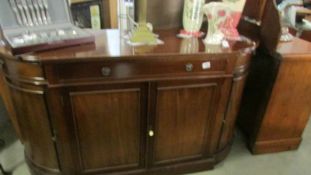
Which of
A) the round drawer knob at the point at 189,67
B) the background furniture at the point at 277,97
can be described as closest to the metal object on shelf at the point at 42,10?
the round drawer knob at the point at 189,67

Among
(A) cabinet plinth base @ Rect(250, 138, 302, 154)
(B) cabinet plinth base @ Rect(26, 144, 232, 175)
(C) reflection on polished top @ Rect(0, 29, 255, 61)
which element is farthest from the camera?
(A) cabinet plinth base @ Rect(250, 138, 302, 154)

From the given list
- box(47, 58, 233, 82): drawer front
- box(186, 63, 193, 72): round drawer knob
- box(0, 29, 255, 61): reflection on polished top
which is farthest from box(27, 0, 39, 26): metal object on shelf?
box(186, 63, 193, 72): round drawer knob

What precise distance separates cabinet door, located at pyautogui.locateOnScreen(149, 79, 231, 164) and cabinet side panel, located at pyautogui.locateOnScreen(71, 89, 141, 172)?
0.42 ft

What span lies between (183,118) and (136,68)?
46 cm

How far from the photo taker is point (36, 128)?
136cm

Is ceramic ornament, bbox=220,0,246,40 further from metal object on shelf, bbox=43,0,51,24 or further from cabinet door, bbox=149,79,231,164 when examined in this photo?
metal object on shelf, bbox=43,0,51,24

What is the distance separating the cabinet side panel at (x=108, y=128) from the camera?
4.24ft

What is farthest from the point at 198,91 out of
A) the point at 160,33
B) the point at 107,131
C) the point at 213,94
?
the point at 107,131

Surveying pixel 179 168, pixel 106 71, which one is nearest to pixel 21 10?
pixel 106 71

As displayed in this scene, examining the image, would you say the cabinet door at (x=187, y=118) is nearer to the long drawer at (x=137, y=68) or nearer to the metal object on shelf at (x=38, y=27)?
the long drawer at (x=137, y=68)

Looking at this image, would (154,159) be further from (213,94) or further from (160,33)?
(160,33)

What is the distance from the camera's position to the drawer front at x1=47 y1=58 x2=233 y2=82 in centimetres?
117

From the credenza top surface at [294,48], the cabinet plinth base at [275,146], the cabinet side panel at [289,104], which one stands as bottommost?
the cabinet plinth base at [275,146]

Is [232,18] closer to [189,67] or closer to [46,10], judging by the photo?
[189,67]
